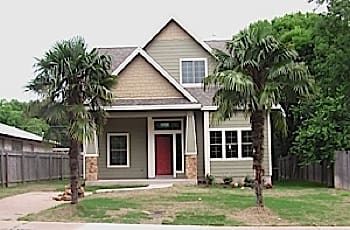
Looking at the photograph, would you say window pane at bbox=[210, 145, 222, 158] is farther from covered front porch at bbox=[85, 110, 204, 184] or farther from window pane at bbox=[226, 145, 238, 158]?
covered front porch at bbox=[85, 110, 204, 184]

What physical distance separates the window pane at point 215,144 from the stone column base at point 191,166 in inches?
50.0

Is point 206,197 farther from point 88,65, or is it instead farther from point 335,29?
point 335,29

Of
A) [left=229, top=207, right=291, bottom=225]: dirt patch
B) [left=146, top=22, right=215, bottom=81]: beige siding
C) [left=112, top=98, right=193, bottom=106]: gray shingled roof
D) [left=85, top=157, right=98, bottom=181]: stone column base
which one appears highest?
[left=146, top=22, right=215, bottom=81]: beige siding

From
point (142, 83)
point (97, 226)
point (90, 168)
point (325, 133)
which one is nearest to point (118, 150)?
point (90, 168)

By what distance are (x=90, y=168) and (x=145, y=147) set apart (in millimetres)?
2985

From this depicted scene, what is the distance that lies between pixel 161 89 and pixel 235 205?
11.1 m

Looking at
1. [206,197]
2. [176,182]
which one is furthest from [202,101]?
[206,197]

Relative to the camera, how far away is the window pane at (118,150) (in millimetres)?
29484

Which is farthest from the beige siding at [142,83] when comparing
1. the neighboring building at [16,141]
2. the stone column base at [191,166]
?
the neighboring building at [16,141]

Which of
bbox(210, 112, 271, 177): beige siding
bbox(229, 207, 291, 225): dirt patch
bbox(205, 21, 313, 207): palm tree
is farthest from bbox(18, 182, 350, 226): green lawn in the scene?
bbox(210, 112, 271, 177): beige siding

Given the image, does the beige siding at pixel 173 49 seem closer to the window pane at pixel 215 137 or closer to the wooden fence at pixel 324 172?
the window pane at pixel 215 137

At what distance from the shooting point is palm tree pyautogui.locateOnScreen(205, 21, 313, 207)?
17.1 meters

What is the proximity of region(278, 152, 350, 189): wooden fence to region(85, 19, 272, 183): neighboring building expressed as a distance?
10.3 ft

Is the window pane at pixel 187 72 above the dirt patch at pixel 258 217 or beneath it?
above
